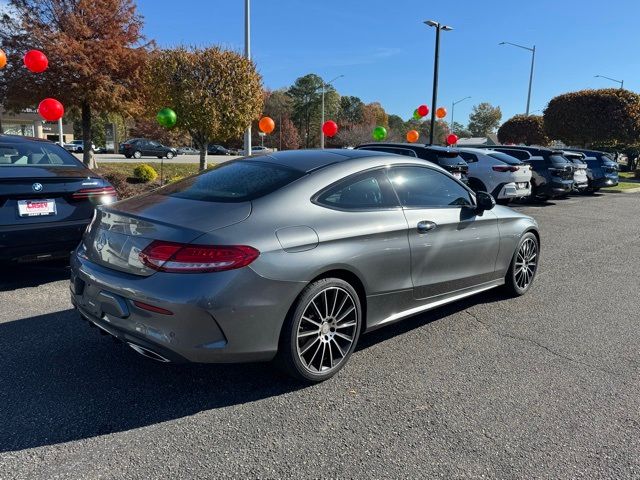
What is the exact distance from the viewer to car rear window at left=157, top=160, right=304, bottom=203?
326 centimetres

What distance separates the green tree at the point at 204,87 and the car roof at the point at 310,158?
10677mm

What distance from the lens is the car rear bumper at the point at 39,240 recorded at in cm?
462

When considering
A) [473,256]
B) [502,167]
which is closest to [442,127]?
[502,167]

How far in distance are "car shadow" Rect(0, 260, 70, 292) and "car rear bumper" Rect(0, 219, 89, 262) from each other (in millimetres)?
423

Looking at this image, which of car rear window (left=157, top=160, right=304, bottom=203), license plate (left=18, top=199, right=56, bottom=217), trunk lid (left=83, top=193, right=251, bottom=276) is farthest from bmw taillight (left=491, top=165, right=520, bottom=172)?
trunk lid (left=83, top=193, right=251, bottom=276)

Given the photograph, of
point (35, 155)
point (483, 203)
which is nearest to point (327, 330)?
point (483, 203)

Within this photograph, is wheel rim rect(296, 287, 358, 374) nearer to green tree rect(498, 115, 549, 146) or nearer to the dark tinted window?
the dark tinted window

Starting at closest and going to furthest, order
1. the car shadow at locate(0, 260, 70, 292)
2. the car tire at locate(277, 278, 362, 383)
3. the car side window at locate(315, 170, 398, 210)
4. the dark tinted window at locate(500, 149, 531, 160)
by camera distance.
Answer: the car tire at locate(277, 278, 362, 383)
the car side window at locate(315, 170, 398, 210)
the car shadow at locate(0, 260, 70, 292)
the dark tinted window at locate(500, 149, 531, 160)

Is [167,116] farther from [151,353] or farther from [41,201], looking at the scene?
[151,353]

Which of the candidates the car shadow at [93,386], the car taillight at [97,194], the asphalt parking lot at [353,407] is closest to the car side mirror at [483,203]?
the asphalt parking lot at [353,407]

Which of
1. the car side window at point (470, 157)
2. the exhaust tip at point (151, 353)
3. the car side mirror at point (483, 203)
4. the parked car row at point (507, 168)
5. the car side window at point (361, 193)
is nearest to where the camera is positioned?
the exhaust tip at point (151, 353)

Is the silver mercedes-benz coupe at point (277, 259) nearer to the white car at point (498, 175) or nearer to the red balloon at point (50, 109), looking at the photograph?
the white car at point (498, 175)

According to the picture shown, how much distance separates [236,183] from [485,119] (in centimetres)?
10057

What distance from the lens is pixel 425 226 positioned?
385 cm
